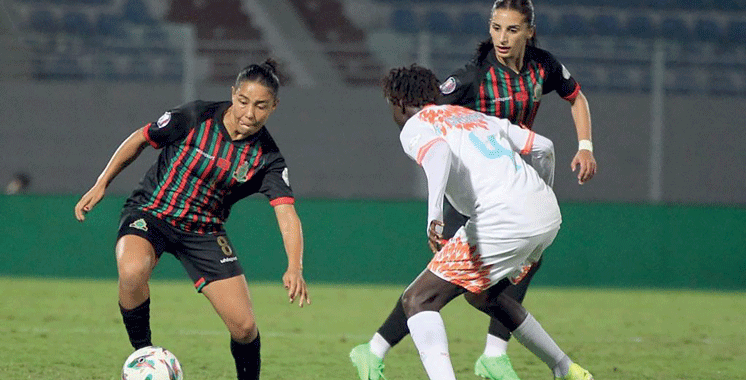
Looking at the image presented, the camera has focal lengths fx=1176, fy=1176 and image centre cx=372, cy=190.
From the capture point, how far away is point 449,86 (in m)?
5.64

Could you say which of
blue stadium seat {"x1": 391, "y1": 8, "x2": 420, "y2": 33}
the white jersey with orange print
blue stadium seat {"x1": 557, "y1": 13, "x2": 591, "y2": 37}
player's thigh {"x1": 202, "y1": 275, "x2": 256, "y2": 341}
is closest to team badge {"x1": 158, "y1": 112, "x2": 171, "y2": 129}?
player's thigh {"x1": 202, "y1": 275, "x2": 256, "y2": 341}

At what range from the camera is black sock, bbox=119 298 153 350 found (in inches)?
208

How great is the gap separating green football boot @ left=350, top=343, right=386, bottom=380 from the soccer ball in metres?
1.01

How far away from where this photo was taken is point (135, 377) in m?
4.85

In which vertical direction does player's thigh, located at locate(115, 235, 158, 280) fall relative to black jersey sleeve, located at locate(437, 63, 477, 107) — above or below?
below

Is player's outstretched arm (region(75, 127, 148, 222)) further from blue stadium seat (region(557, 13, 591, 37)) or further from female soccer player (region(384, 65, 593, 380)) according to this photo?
blue stadium seat (region(557, 13, 591, 37))

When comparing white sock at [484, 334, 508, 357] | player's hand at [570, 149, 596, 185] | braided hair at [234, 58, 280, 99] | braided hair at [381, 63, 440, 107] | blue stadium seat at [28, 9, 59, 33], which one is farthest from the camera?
blue stadium seat at [28, 9, 59, 33]

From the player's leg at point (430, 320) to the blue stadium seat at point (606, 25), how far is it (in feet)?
39.7

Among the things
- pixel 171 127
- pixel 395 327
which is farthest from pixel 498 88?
pixel 171 127

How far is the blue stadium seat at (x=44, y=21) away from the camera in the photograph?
1555cm

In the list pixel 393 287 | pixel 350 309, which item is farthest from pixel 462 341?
pixel 393 287

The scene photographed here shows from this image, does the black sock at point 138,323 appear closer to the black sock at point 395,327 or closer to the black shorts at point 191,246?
the black shorts at point 191,246

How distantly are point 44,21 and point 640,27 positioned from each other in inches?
323

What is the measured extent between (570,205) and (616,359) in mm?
4822
